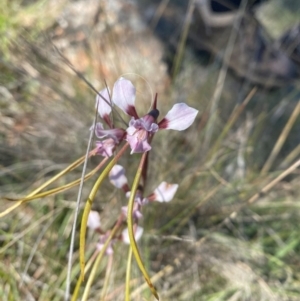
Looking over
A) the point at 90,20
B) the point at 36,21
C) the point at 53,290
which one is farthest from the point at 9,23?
the point at 53,290

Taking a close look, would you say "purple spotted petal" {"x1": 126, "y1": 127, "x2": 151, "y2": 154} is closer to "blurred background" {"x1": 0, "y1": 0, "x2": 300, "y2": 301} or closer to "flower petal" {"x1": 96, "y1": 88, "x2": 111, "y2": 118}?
"flower petal" {"x1": 96, "y1": 88, "x2": 111, "y2": 118}

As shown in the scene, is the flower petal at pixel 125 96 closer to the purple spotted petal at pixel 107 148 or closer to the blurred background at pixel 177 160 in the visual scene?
the purple spotted petal at pixel 107 148

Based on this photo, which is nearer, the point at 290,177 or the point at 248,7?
the point at 248,7

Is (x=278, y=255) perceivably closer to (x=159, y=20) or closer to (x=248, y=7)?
(x=248, y=7)

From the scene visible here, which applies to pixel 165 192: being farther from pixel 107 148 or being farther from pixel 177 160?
pixel 177 160

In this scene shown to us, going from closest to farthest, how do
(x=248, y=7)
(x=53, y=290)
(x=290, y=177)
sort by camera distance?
1. (x=53, y=290)
2. (x=248, y=7)
3. (x=290, y=177)

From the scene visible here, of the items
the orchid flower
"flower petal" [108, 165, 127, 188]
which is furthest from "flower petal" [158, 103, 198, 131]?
"flower petal" [108, 165, 127, 188]
